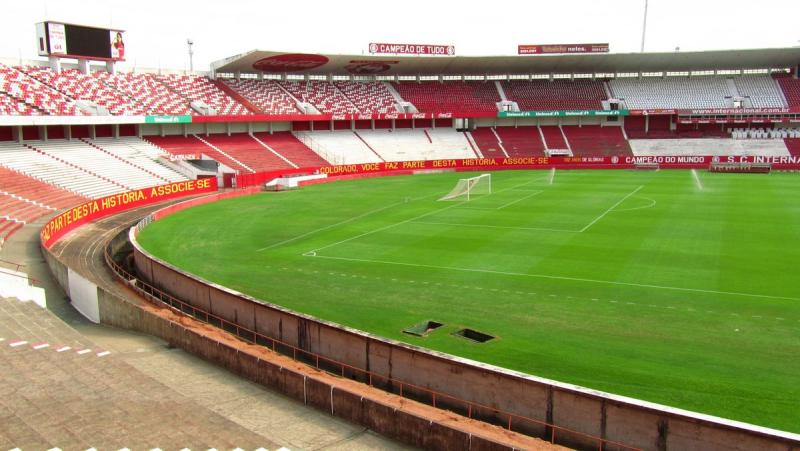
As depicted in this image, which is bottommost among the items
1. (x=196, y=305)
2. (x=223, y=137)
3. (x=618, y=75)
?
(x=196, y=305)

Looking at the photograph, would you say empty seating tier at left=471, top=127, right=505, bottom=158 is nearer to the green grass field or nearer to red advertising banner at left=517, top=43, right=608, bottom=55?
red advertising banner at left=517, top=43, right=608, bottom=55

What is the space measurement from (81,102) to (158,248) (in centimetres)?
3237

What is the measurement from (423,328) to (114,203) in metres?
33.0

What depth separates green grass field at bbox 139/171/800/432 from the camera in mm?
15594

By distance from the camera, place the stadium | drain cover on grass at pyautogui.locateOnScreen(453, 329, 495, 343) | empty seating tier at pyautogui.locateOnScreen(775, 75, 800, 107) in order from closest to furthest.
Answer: the stadium < drain cover on grass at pyautogui.locateOnScreen(453, 329, 495, 343) < empty seating tier at pyautogui.locateOnScreen(775, 75, 800, 107)

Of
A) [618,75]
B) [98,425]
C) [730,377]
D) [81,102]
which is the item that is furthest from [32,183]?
[618,75]

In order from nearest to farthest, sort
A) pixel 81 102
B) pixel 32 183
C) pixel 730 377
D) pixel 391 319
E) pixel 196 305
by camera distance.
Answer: pixel 730 377
pixel 391 319
pixel 196 305
pixel 32 183
pixel 81 102

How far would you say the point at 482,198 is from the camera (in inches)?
1858

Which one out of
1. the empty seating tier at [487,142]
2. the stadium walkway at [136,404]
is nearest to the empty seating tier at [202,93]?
the empty seating tier at [487,142]

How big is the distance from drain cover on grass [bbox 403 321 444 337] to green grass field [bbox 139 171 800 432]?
28 centimetres

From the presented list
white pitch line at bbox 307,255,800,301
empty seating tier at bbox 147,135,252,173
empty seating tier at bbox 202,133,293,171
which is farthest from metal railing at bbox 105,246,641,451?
empty seating tier at bbox 202,133,293,171

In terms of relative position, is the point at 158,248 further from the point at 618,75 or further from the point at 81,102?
the point at 618,75

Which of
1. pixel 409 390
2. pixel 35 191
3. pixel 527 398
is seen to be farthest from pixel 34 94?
pixel 527 398

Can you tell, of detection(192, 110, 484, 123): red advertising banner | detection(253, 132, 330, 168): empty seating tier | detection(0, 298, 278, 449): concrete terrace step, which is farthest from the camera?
detection(253, 132, 330, 168): empty seating tier
